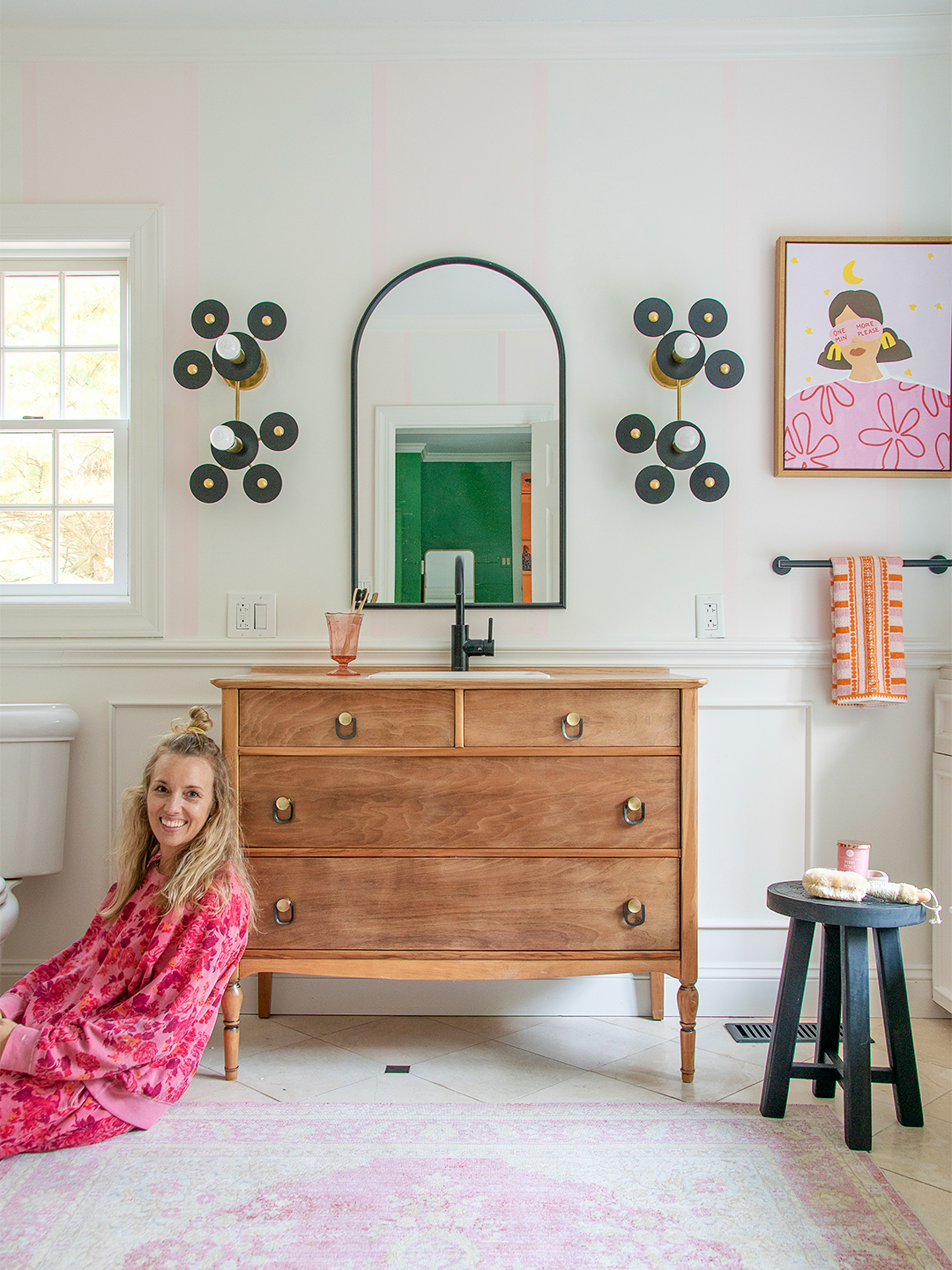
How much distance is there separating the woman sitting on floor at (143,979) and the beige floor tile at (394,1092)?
328mm

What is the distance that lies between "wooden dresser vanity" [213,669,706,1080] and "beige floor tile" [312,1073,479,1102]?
248 mm

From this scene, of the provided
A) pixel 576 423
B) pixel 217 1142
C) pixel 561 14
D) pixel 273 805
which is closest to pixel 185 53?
pixel 561 14

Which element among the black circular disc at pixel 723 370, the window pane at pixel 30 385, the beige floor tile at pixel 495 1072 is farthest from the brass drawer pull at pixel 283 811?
the black circular disc at pixel 723 370

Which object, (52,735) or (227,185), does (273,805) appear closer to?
(52,735)

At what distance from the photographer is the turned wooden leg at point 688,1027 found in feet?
6.48

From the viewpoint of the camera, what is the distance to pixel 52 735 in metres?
2.36

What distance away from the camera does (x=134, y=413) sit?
99.0 inches

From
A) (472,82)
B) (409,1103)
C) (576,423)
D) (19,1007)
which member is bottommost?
(409,1103)

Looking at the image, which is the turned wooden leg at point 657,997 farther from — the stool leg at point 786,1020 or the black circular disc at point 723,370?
the black circular disc at point 723,370

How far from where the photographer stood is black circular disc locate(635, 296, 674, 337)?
2420 mm

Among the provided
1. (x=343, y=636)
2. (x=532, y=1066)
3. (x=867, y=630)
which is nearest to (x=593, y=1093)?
(x=532, y=1066)

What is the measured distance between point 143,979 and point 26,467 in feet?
Result: 5.24

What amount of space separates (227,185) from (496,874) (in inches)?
79.9

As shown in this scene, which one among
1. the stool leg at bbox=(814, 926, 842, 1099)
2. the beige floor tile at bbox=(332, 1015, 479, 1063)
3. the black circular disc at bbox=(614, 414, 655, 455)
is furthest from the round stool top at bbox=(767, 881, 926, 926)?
the black circular disc at bbox=(614, 414, 655, 455)
